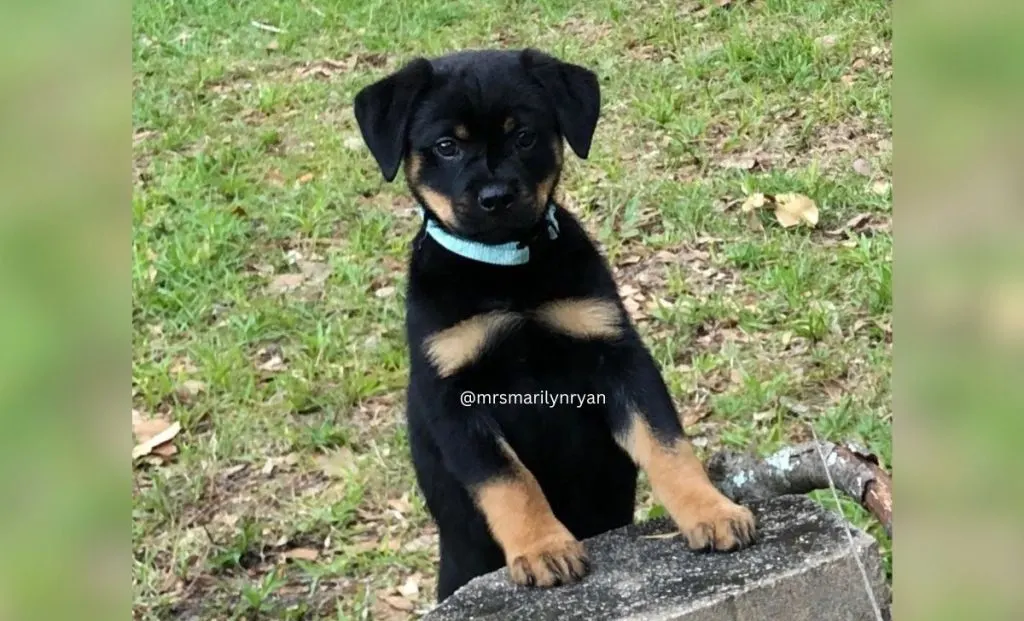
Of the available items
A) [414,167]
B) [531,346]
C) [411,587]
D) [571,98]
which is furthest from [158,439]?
[571,98]

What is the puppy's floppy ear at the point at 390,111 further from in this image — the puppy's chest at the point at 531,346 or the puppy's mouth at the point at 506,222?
the puppy's chest at the point at 531,346

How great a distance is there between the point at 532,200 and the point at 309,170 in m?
1.42

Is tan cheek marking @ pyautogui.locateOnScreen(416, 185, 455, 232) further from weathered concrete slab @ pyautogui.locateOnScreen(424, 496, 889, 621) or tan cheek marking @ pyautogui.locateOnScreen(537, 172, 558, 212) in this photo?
weathered concrete slab @ pyautogui.locateOnScreen(424, 496, 889, 621)

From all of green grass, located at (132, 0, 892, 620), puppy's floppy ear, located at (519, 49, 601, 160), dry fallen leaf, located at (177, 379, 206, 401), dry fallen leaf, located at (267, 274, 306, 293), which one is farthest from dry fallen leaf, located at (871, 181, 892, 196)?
dry fallen leaf, located at (177, 379, 206, 401)

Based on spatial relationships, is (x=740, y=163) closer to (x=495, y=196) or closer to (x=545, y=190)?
(x=545, y=190)

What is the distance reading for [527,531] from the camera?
1.59m

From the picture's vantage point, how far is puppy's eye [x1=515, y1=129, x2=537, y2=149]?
174cm

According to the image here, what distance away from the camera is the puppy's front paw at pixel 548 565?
154cm

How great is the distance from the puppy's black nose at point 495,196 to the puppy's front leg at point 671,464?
0.34 metres

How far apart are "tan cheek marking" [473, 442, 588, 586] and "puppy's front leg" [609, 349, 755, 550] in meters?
0.16

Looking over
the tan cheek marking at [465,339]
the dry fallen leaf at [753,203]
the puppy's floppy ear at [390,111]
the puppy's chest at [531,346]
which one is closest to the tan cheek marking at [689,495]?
the puppy's chest at [531,346]
